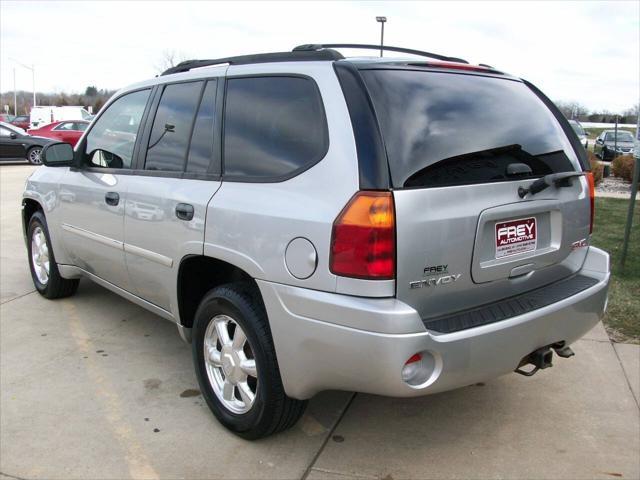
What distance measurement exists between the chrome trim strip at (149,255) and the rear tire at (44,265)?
1.56 m

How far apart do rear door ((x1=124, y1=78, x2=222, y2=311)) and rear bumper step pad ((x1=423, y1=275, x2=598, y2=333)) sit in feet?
4.19

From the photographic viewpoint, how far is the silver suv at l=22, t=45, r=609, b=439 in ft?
7.64

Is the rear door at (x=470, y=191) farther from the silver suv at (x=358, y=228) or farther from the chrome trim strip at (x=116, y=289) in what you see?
the chrome trim strip at (x=116, y=289)

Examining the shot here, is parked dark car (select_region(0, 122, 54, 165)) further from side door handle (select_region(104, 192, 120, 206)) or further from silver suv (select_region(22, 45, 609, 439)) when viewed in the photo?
silver suv (select_region(22, 45, 609, 439))

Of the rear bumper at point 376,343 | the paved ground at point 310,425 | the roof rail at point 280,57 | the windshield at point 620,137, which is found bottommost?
the paved ground at point 310,425

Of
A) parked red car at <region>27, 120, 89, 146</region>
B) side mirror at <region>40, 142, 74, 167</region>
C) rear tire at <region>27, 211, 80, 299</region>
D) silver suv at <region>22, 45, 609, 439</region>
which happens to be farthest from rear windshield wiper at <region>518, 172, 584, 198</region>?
parked red car at <region>27, 120, 89, 146</region>

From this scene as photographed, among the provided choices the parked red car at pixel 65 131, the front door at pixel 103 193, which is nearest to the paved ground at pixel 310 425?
the front door at pixel 103 193

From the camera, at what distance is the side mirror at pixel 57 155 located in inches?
170

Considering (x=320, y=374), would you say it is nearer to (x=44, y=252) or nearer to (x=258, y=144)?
(x=258, y=144)

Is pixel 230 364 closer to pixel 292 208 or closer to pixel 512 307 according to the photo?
pixel 292 208

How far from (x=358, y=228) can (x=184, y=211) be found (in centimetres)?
117

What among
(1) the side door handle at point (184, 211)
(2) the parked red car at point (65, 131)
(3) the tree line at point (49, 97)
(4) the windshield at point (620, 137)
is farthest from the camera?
(3) the tree line at point (49, 97)

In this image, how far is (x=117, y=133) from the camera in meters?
4.02

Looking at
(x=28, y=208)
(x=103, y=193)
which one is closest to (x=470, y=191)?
(x=103, y=193)
